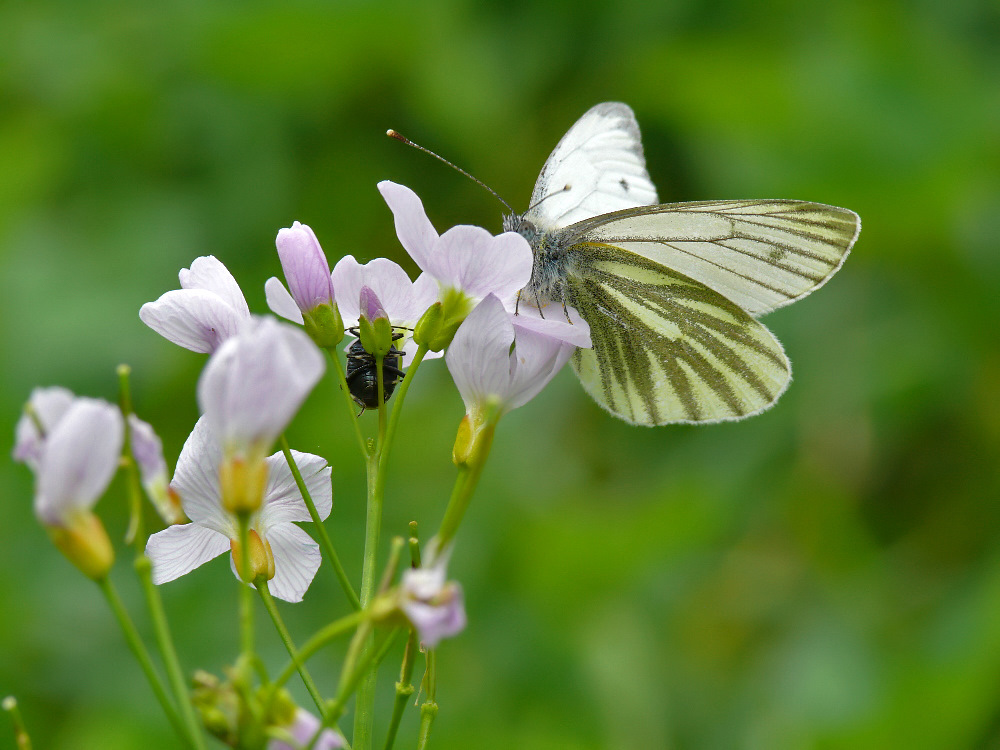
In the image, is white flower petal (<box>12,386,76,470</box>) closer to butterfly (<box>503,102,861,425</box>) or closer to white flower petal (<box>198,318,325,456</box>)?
white flower petal (<box>198,318,325,456</box>)

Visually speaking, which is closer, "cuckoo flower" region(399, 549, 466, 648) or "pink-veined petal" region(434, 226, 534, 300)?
"cuckoo flower" region(399, 549, 466, 648)

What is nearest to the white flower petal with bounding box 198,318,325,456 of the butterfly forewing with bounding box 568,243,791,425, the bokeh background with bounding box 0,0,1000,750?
the butterfly forewing with bounding box 568,243,791,425

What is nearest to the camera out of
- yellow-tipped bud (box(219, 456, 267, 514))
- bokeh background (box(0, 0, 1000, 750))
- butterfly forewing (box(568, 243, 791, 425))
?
yellow-tipped bud (box(219, 456, 267, 514))

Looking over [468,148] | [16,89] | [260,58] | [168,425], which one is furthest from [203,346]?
[16,89]

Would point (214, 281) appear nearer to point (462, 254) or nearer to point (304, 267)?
point (304, 267)

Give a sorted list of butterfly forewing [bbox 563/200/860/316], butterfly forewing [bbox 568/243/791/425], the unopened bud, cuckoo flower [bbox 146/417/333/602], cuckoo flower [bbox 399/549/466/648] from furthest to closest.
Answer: butterfly forewing [bbox 568/243/791/425], butterfly forewing [bbox 563/200/860/316], the unopened bud, cuckoo flower [bbox 146/417/333/602], cuckoo flower [bbox 399/549/466/648]

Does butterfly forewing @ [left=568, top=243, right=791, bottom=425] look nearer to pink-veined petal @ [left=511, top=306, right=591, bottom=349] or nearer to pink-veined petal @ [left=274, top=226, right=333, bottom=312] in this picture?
pink-veined petal @ [left=511, top=306, right=591, bottom=349]

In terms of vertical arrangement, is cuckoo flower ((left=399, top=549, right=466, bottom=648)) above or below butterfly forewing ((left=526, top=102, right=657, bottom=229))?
below

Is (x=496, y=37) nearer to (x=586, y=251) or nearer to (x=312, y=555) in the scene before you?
(x=586, y=251)
